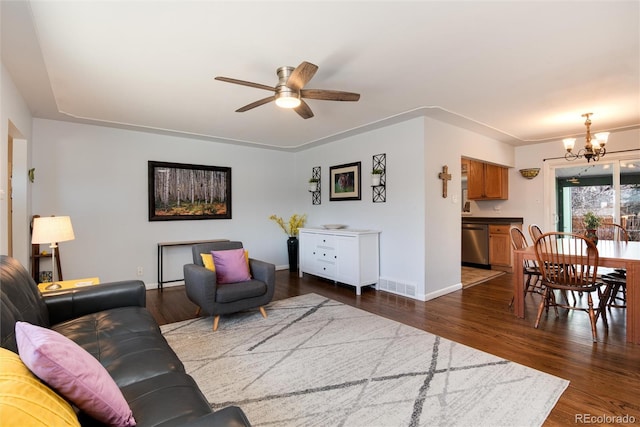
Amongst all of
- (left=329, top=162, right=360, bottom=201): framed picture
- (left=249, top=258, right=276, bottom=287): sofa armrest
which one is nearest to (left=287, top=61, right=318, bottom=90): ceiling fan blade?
(left=249, top=258, right=276, bottom=287): sofa armrest

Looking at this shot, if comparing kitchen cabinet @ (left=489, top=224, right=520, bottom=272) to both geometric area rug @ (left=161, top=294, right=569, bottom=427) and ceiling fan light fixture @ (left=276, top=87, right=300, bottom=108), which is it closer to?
geometric area rug @ (left=161, top=294, right=569, bottom=427)

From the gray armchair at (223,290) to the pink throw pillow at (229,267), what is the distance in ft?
0.25

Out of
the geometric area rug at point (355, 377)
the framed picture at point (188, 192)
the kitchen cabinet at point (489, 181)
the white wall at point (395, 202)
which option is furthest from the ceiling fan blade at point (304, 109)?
the kitchen cabinet at point (489, 181)

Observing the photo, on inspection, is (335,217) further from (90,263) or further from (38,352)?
→ (38,352)

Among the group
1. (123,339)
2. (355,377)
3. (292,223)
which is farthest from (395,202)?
(123,339)

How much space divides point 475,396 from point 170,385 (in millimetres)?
1752

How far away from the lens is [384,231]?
4.53m

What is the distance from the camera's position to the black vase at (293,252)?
5840 millimetres

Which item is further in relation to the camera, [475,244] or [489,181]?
[475,244]

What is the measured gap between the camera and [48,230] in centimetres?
254

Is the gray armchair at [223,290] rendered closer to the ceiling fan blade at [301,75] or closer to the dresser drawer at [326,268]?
the dresser drawer at [326,268]

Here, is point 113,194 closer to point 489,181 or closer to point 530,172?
point 489,181

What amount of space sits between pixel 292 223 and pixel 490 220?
3.80 m

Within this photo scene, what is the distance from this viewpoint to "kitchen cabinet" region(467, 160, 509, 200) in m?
5.88
